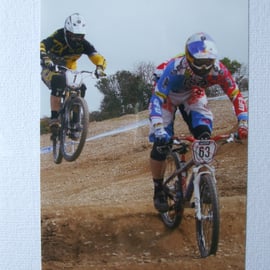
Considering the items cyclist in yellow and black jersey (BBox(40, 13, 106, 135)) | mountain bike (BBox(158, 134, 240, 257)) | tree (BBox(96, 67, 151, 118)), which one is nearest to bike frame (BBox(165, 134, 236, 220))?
mountain bike (BBox(158, 134, 240, 257))

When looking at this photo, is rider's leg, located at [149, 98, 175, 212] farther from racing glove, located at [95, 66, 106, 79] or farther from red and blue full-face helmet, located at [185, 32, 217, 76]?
racing glove, located at [95, 66, 106, 79]

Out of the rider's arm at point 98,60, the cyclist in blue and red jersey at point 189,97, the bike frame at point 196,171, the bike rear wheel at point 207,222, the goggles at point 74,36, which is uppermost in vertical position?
the goggles at point 74,36

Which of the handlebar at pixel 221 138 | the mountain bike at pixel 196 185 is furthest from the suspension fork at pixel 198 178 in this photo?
the handlebar at pixel 221 138

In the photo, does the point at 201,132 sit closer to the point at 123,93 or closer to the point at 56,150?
the point at 123,93

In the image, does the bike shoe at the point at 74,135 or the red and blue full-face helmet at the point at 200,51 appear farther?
the bike shoe at the point at 74,135

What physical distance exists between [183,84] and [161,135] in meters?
0.22

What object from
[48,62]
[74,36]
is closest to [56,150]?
[48,62]

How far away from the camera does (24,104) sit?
99.1 inches

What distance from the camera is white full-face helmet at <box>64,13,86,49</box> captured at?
252 cm

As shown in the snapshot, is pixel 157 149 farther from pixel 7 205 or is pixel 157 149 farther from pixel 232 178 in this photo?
pixel 7 205

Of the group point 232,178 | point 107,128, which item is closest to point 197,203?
point 232,178

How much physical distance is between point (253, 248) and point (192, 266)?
0.26 m

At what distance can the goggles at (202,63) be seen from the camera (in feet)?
8.18

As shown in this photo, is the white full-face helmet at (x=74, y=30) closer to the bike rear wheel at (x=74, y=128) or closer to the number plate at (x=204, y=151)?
the bike rear wheel at (x=74, y=128)
